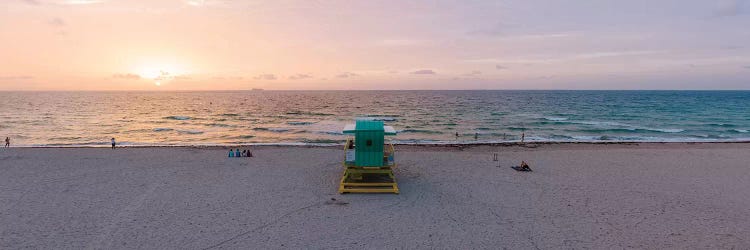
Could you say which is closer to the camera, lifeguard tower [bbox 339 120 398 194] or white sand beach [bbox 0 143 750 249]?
white sand beach [bbox 0 143 750 249]

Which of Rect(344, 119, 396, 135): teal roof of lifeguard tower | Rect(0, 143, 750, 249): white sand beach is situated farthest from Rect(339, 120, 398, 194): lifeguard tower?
Rect(0, 143, 750, 249): white sand beach

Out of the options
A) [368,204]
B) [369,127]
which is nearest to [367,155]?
[369,127]

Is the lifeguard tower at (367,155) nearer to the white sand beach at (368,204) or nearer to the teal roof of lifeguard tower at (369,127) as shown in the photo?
the teal roof of lifeguard tower at (369,127)

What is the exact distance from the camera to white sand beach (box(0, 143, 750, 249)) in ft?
34.6

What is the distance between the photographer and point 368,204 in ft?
43.5

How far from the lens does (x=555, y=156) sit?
73.8 ft

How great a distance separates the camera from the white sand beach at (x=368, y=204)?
10.5 m

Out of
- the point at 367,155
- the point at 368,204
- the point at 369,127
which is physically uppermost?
the point at 369,127

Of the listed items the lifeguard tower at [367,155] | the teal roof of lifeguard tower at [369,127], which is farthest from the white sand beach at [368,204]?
the teal roof of lifeguard tower at [369,127]

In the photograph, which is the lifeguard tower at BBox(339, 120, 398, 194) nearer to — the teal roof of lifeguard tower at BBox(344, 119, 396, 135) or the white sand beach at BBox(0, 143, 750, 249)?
the teal roof of lifeguard tower at BBox(344, 119, 396, 135)

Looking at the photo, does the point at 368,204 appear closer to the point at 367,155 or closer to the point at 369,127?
the point at 367,155

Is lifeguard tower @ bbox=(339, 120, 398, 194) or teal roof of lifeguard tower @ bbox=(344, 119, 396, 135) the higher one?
teal roof of lifeguard tower @ bbox=(344, 119, 396, 135)

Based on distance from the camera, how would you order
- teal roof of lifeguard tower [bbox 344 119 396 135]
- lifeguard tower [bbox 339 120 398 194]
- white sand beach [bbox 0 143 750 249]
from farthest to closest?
1. teal roof of lifeguard tower [bbox 344 119 396 135]
2. lifeguard tower [bbox 339 120 398 194]
3. white sand beach [bbox 0 143 750 249]

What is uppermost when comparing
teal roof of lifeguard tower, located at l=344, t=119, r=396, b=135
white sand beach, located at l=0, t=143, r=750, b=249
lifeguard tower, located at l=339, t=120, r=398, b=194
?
teal roof of lifeguard tower, located at l=344, t=119, r=396, b=135
